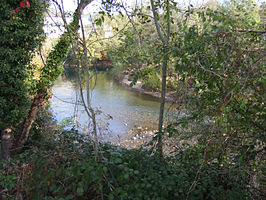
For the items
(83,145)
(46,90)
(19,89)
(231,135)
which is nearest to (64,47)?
(46,90)

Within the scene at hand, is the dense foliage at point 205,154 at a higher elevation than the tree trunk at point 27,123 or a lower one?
higher

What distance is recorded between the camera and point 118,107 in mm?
11039

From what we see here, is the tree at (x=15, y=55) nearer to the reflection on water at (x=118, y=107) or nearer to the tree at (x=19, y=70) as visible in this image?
the tree at (x=19, y=70)

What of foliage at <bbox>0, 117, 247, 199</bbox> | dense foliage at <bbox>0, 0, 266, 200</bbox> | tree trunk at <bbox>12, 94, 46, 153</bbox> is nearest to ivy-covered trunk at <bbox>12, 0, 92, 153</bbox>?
tree trunk at <bbox>12, 94, 46, 153</bbox>

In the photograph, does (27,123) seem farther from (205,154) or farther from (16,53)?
(205,154)

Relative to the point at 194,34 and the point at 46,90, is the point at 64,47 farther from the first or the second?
the point at 194,34

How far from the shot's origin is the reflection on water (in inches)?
350

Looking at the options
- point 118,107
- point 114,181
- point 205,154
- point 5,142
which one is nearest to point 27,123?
point 5,142

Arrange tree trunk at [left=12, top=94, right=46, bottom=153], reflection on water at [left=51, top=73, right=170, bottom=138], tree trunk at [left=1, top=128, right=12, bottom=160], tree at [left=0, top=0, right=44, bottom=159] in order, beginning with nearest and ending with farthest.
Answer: tree at [left=0, top=0, right=44, bottom=159] < tree trunk at [left=1, top=128, right=12, bottom=160] < tree trunk at [left=12, top=94, right=46, bottom=153] < reflection on water at [left=51, top=73, right=170, bottom=138]

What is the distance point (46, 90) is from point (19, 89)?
0.71 metres

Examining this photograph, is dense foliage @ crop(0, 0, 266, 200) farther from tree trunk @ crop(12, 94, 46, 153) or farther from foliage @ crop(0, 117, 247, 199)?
tree trunk @ crop(12, 94, 46, 153)

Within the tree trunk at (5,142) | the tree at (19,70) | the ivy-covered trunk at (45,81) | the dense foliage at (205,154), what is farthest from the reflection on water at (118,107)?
the dense foliage at (205,154)

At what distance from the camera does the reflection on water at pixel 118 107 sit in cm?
888

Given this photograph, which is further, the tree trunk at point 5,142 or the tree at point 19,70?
the tree trunk at point 5,142
